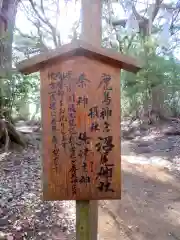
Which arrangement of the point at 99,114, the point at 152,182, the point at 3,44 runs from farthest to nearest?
the point at 3,44 → the point at 152,182 → the point at 99,114

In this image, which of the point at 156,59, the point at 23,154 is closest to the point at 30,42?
the point at 156,59

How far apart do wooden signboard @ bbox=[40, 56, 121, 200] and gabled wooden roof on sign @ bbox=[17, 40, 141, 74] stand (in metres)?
0.04

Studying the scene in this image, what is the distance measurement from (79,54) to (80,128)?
22.6 inches

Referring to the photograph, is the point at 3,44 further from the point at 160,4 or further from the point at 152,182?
the point at 160,4

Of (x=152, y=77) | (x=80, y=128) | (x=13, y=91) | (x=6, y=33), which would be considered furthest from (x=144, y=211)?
(x=152, y=77)

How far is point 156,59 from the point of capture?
12.9 meters

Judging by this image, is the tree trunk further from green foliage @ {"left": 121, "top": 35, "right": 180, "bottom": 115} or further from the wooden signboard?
green foliage @ {"left": 121, "top": 35, "right": 180, "bottom": 115}

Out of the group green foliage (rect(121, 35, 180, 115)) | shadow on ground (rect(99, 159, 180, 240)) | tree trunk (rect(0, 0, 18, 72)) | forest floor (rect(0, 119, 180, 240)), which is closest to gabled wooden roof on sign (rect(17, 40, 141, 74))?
forest floor (rect(0, 119, 180, 240))

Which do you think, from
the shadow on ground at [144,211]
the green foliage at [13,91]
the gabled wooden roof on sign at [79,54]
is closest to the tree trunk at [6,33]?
the green foliage at [13,91]

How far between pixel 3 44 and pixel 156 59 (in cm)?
704

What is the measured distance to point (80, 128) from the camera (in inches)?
96.1

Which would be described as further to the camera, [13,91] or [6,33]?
[6,33]

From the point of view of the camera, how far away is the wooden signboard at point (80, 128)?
7.91ft

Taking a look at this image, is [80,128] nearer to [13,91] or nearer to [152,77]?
[13,91]
